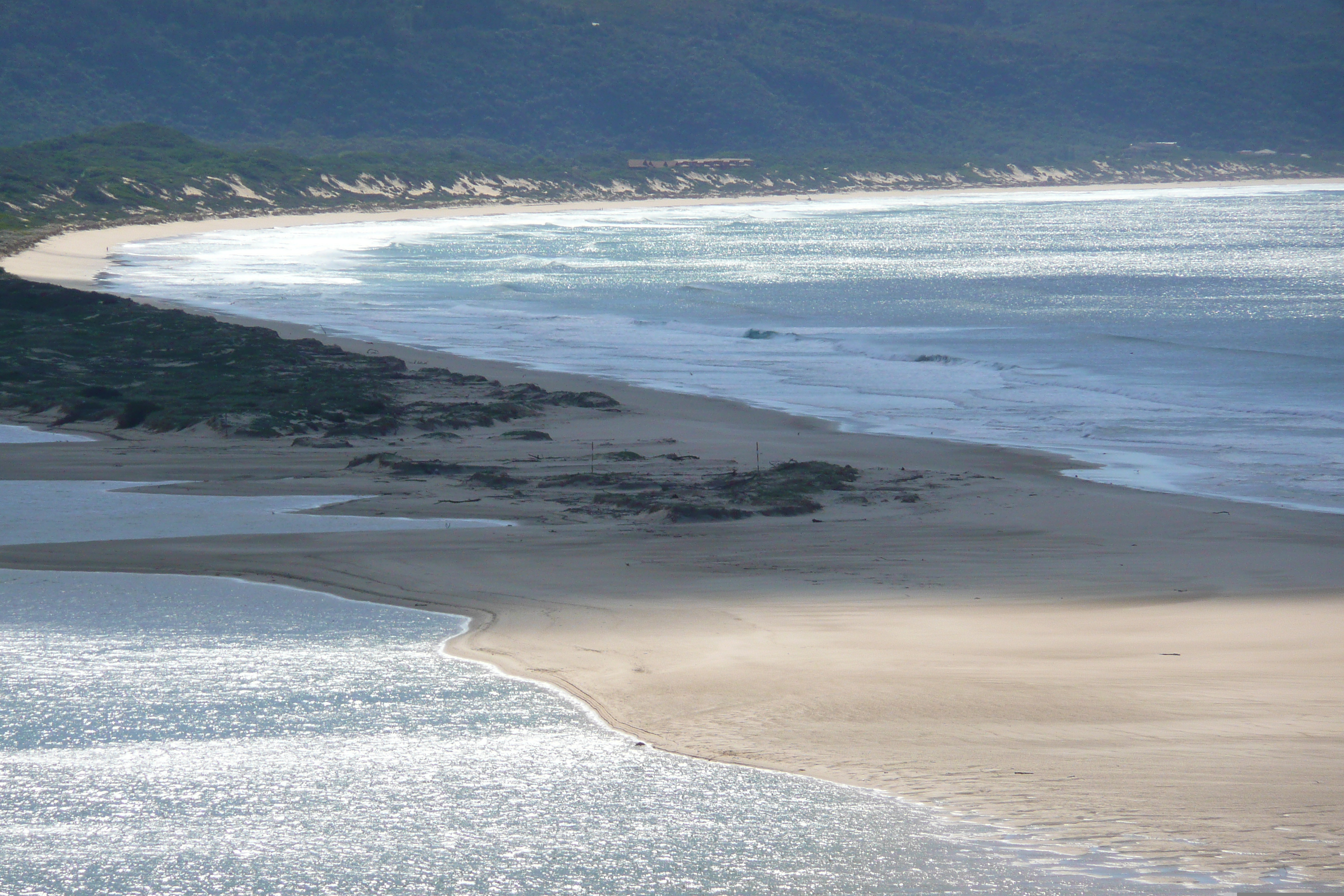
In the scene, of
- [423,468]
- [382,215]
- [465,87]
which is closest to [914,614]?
[423,468]

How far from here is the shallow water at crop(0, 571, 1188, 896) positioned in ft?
15.3

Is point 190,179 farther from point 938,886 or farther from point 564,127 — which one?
point 938,886

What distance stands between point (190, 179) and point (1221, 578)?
96.2 metres

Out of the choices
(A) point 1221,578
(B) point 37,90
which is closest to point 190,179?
(B) point 37,90

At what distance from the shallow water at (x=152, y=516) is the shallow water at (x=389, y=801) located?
3205 mm

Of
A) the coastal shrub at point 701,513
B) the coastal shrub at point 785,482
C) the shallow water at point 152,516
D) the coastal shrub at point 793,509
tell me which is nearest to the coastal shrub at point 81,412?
the shallow water at point 152,516

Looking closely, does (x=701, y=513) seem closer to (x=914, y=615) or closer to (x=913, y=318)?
(x=914, y=615)

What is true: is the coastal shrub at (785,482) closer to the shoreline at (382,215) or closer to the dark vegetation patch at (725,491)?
→ the dark vegetation patch at (725,491)

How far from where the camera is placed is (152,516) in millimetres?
10961

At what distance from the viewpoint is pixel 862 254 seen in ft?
209

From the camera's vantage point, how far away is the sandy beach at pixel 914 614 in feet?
18.1

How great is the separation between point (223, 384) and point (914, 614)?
1282cm

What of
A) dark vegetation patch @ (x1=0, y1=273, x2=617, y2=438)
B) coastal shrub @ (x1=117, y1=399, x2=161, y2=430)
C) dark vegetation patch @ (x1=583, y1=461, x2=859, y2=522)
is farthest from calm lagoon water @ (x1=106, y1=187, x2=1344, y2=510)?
coastal shrub @ (x1=117, y1=399, x2=161, y2=430)

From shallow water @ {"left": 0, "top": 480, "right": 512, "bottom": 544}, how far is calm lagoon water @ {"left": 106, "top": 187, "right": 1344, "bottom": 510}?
26.6ft
